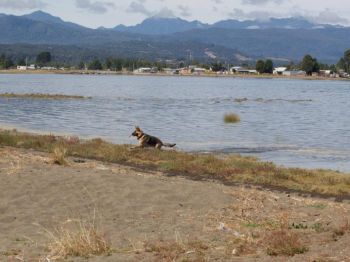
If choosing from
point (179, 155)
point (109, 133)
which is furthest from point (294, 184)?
point (109, 133)

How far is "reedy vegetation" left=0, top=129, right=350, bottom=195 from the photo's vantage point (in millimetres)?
14622

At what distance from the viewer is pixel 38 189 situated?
1179 centimetres

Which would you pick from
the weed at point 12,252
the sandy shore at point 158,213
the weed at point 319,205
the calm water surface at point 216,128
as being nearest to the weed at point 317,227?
the sandy shore at point 158,213

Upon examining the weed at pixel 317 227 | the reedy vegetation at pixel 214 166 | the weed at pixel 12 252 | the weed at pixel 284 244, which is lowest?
the reedy vegetation at pixel 214 166

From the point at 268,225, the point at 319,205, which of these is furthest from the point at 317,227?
the point at 319,205

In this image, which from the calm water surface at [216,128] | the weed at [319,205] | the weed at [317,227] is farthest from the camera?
the calm water surface at [216,128]

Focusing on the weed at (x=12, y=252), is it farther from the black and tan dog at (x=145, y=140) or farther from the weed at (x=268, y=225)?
the black and tan dog at (x=145, y=140)

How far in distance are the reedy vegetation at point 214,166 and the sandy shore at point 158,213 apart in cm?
91

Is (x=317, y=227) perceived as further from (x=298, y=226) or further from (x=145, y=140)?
(x=145, y=140)

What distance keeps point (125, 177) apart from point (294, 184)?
528 centimetres

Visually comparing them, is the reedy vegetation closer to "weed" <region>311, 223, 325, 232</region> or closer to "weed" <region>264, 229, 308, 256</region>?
"weed" <region>311, 223, 325, 232</region>

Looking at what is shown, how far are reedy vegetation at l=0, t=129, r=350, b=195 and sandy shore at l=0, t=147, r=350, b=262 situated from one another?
91cm

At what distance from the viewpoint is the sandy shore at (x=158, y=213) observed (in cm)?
753

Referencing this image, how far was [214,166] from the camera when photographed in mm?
16438
